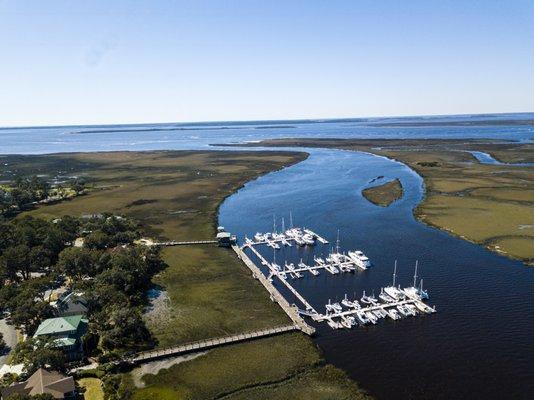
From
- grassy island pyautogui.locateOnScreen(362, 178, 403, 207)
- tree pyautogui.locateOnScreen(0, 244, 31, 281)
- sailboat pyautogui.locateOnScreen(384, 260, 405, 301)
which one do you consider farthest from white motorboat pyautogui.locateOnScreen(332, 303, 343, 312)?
grassy island pyautogui.locateOnScreen(362, 178, 403, 207)

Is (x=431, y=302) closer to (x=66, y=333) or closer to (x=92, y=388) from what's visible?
(x=92, y=388)

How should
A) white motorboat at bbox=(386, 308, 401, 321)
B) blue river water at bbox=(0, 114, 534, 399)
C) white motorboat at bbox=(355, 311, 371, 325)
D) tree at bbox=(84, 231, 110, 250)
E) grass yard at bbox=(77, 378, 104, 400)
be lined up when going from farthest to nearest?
1. tree at bbox=(84, 231, 110, 250)
2. white motorboat at bbox=(386, 308, 401, 321)
3. white motorboat at bbox=(355, 311, 371, 325)
4. blue river water at bbox=(0, 114, 534, 399)
5. grass yard at bbox=(77, 378, 104, 400)

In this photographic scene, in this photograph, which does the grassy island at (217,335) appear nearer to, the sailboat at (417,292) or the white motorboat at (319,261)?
the white motorboat at (319,261)

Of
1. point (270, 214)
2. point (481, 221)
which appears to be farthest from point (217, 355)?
point (481, 221)

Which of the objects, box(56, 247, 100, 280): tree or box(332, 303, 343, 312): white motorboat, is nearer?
box(332, 303, 343, 312): white motorboat

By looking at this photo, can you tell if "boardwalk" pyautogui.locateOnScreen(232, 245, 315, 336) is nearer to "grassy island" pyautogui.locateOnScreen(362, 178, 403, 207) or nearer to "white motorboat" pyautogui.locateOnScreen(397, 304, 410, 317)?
"white motorboat" pyautogui.locateOnScreen(397, 304, 410, 317)

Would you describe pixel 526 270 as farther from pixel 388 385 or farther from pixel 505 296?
pixel 388 385
